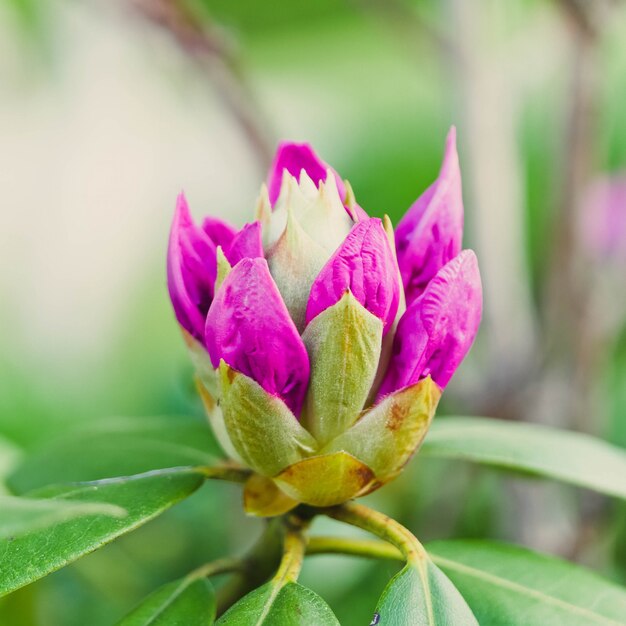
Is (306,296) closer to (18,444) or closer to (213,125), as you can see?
(18,444)

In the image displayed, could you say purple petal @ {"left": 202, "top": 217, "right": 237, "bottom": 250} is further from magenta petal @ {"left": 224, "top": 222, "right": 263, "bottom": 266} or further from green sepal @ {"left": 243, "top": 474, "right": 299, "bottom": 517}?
green sepal @ {"left": 243, "top": 474, "right": 299, "bottom": 517}

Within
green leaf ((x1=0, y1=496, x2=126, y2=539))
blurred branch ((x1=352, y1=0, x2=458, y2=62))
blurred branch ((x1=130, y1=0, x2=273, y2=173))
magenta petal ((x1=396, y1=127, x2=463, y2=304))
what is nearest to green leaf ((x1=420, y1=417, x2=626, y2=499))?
magenta petal ((x1=396, y1=127, x2=463, y2=304))

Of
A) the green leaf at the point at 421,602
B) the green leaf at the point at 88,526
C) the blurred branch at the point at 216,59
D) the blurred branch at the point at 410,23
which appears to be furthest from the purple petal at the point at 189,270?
the blurred branch at the point at 410,23

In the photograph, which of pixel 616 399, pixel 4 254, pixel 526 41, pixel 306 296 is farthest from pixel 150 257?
pixel 306 296

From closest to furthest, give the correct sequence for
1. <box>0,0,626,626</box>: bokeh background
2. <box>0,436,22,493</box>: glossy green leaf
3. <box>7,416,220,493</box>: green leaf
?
1. <box>7,416,220,493</box>: green leaf
2. <box>0,436,22,493</box>: glossy green leaf
3. <box>0,0,626,626</box>: bokeh background

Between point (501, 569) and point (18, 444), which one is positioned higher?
point (501, 569)

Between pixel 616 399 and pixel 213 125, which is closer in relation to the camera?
pixel 616 399

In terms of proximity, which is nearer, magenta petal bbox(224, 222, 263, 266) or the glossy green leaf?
magenta petal bbox(224, 222, 263, 266)
